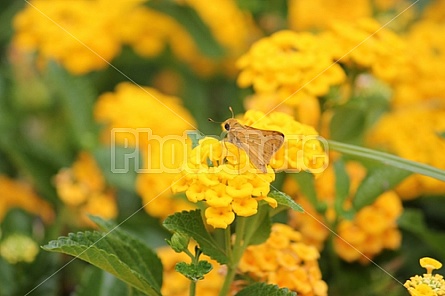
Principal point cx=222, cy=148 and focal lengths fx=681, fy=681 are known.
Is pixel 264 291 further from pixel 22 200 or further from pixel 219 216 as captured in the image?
pixel 22 200

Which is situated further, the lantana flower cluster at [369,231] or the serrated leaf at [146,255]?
the lantana flower cluster at [369,231]

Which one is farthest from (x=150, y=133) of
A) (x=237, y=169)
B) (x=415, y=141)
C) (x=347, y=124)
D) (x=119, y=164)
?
(x=237, y=169)

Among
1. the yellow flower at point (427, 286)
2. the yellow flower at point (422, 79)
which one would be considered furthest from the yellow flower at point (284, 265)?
the yellow flower at point (422, 79)

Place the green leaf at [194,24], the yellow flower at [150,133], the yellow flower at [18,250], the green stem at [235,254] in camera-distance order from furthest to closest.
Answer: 1. the green leaf at [194,24]
2. the yellow flower at [150,133]
3. the yellow flower at [18,250]
4. the green stem at [235,254]

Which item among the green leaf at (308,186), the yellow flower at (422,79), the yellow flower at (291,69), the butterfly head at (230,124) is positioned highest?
the yellow flower at (422,79)

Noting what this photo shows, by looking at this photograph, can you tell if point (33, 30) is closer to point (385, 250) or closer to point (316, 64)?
point (316, 64)

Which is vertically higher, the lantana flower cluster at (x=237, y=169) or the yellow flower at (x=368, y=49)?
the yellow flower at (x=368, y=49)

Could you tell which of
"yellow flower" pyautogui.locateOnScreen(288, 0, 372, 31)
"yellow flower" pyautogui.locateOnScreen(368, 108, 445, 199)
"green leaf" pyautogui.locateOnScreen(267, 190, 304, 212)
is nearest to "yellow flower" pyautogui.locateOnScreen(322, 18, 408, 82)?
"yellow flower" pyautogui.locateOnScreen(368, 108, 445, 199)

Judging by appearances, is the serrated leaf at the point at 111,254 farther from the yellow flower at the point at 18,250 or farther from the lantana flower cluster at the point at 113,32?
the lantana flower cluster at the point at 113,32
